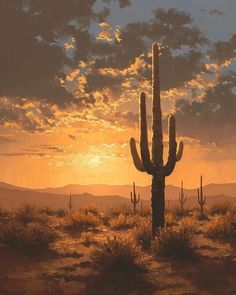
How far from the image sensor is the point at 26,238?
12.6 meters

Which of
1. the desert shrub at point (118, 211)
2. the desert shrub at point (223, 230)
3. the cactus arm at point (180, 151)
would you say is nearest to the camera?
the desert shrub at point (223, 230)

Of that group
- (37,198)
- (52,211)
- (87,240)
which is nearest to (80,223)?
(87,240)

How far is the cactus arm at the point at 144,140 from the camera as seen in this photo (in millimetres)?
15203

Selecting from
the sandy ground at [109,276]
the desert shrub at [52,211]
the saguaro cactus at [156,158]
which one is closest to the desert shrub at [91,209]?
the desert shrub at [52,211]

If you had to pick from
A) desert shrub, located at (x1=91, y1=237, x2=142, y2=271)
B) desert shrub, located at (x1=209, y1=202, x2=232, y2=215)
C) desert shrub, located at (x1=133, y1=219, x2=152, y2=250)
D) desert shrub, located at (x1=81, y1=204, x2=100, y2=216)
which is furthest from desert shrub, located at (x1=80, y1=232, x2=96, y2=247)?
desert shrub, located at (x1=209, y1=202, x2=232, y2=215)

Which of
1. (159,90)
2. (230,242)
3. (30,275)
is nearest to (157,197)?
(230,242)

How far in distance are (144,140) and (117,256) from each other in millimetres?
5604

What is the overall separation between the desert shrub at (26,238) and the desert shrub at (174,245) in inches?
137

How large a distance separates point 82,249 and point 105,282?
378cm

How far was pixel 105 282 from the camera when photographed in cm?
1010

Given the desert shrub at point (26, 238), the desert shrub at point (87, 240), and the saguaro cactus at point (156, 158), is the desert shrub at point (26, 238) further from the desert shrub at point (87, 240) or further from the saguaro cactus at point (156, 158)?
the saguaro cactus at point (156, 158)

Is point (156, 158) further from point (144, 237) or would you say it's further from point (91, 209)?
point (91, 209)

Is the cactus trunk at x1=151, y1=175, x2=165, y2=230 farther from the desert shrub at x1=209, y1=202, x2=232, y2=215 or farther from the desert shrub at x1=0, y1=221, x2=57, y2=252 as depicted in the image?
the desert shrub at x1=209, y1=202, x2=232, y2=215

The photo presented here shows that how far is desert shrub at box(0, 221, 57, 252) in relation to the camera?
1259cm
